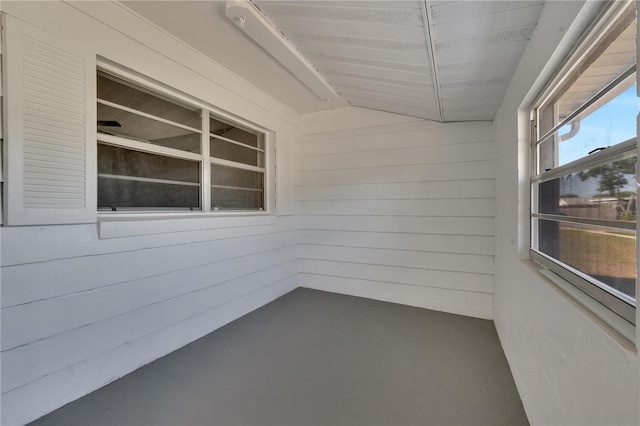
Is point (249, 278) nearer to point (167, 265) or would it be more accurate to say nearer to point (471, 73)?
point (167, 265)

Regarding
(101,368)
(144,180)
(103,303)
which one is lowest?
(101,368)

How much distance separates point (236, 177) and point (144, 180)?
3.58 ft

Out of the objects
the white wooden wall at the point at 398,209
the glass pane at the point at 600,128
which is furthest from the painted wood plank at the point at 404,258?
the glass pane at the point at 600,128

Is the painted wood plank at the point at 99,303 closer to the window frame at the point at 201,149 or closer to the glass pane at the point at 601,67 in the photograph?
the window frame at the point at 201,149

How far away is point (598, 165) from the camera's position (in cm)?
99

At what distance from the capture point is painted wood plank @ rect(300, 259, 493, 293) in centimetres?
306

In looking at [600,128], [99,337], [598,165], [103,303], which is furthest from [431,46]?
[99,337]

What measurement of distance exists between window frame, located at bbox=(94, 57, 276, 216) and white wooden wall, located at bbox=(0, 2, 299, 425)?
3.0 inches

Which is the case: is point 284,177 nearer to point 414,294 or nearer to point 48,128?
point 414,294

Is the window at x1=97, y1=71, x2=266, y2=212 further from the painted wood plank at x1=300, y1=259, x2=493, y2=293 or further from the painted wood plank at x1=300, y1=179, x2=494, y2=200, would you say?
the painted wood plank at x1=300, y1=259, x2=493, y2=293

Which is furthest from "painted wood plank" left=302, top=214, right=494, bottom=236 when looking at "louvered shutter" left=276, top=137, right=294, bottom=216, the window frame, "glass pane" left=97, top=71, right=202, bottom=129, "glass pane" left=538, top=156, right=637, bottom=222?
"glass pane" left=97, top=71, right=202, bottom=129

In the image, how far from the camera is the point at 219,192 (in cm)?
290

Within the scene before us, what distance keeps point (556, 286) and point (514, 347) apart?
996 mm

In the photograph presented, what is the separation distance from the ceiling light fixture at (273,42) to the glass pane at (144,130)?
1.05 meters
